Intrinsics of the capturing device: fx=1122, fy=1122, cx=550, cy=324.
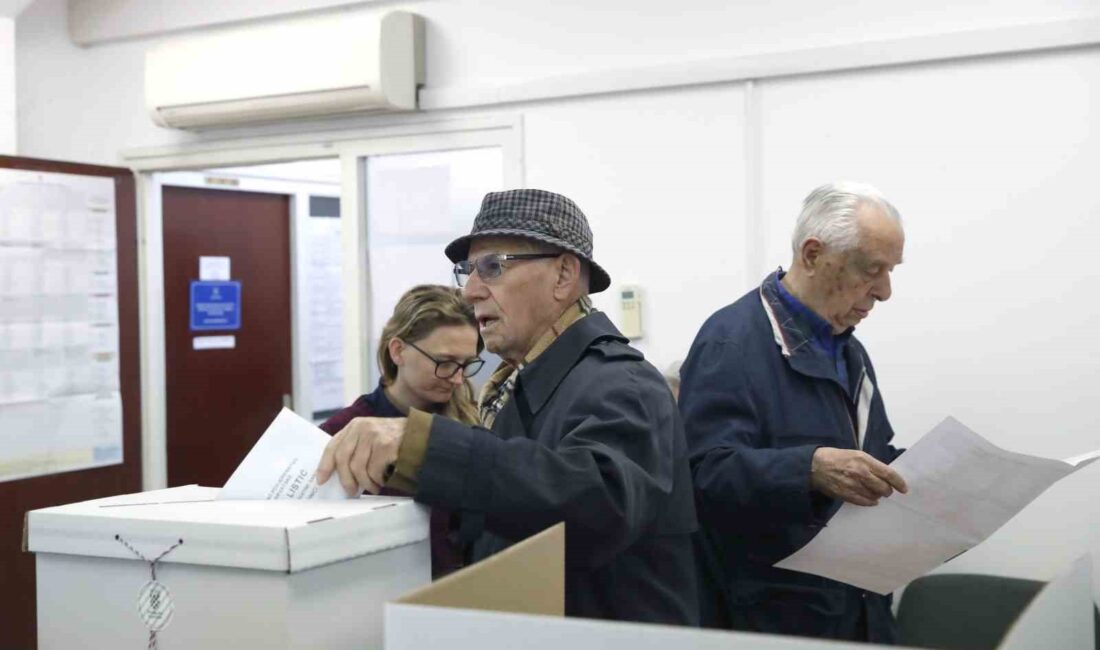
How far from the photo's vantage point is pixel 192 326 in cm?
447

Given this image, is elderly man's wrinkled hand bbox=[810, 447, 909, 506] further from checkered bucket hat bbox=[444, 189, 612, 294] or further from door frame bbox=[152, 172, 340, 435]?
door frame bbox=[152, 172, 340, 435]

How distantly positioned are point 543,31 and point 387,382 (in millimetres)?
1472

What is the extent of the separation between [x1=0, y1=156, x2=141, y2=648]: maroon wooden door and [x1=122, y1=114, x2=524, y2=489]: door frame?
6cm

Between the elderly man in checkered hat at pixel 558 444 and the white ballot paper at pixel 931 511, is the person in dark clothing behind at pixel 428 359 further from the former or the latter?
the white ballot paper at pixel 931 511

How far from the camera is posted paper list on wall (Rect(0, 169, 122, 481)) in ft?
12.1

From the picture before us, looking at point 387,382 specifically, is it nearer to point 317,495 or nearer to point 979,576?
point 317,495

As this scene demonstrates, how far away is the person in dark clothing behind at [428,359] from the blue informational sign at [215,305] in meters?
2.30

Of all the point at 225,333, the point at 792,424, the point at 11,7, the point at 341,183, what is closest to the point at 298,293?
the point at 225,333

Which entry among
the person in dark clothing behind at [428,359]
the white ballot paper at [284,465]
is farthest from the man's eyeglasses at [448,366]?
the white ballot paper at [284,465]

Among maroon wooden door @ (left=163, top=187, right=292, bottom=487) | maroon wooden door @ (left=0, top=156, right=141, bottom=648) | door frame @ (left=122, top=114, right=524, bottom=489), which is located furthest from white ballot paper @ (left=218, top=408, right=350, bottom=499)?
maroon wooden door @ (left=163, top=187, right=292, bottom=487)

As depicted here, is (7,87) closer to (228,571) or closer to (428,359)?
(428,359)

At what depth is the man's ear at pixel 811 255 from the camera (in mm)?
2031

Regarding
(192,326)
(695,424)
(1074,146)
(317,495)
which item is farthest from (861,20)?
(192,326)

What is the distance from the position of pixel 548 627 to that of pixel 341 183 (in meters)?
3.19
